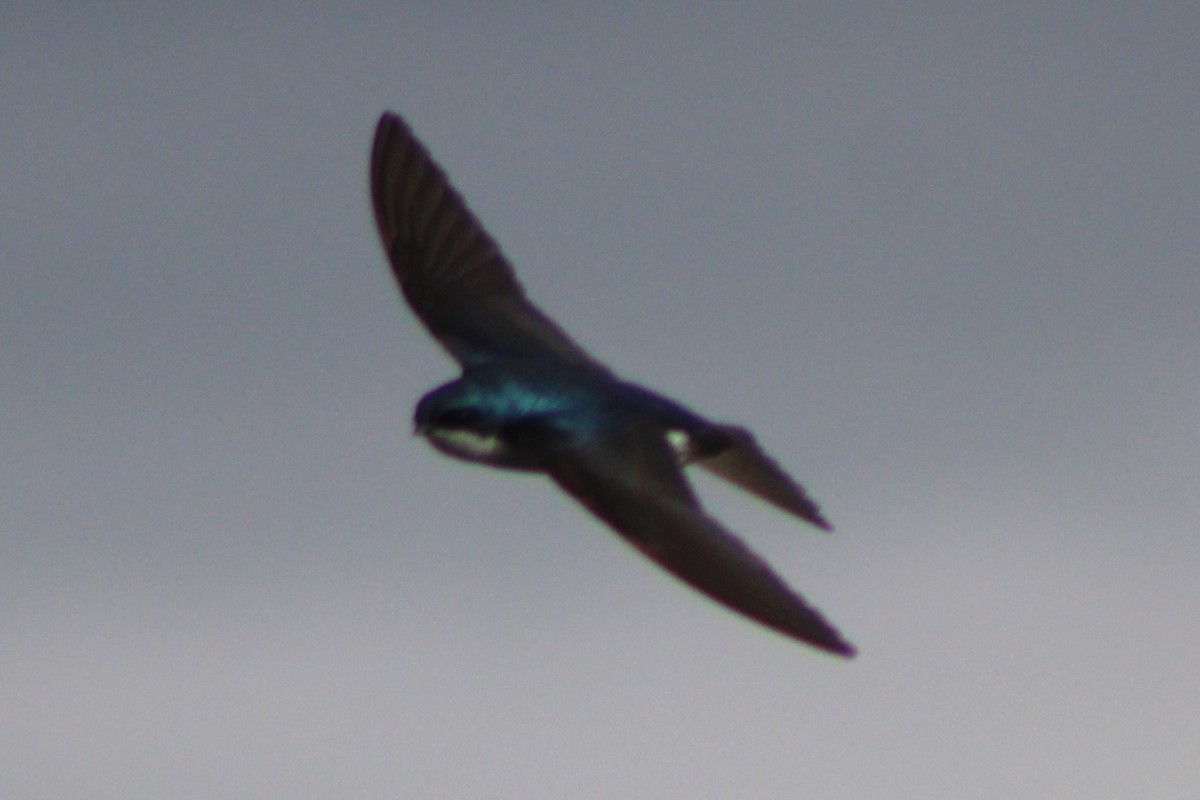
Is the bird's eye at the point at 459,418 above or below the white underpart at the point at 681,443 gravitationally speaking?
below

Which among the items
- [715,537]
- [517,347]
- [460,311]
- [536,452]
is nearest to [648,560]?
[715,537]

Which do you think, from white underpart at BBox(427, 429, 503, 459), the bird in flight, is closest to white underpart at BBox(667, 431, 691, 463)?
the bird in flight

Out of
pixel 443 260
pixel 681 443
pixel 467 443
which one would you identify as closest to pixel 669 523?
pixel 681 443

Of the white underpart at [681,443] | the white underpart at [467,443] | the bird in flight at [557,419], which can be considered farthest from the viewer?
the white underpart at [467,443]

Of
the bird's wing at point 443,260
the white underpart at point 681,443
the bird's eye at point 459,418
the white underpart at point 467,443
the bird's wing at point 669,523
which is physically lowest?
the bird's wing at point 669,523

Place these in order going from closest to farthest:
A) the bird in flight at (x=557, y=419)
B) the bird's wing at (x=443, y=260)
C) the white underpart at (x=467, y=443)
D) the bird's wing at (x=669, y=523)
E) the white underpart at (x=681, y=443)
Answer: the bird's wing at (x=669, y=523)
the bird in flight at (x=557, y=419)
the white underpart at (x=681, y=443)
the white underpart at (x=467, y=443)
the bird's wing at (x=443, y=260)

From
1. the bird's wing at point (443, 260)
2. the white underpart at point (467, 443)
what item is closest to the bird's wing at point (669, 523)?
the white underpart at point (467, 443)

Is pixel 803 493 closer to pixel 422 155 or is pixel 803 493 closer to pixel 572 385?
pixel 572 385

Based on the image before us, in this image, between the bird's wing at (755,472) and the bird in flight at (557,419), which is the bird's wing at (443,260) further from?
Answer: the bird's wing at (755,472)
